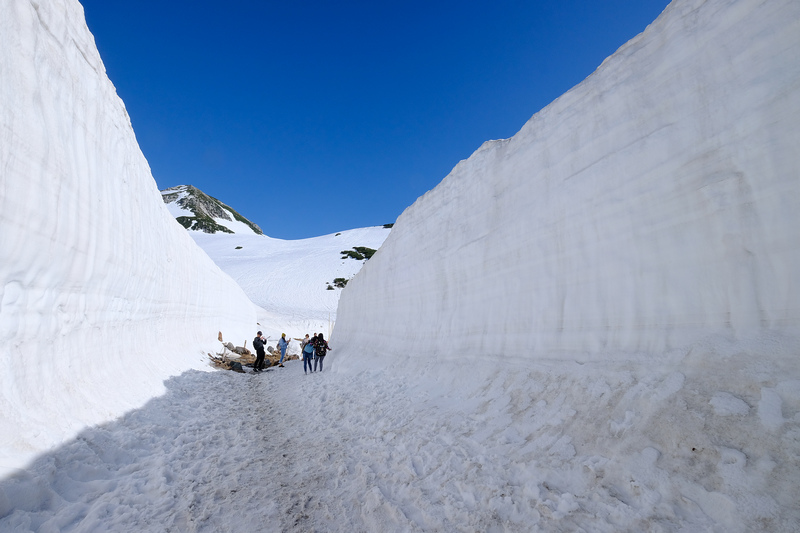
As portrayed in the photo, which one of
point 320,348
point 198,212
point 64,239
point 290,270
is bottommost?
point 320,348

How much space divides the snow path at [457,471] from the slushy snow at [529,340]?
0.02 meters

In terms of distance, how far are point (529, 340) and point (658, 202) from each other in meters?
2.30

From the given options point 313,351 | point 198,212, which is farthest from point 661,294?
point 198,212

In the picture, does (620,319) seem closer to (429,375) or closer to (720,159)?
(720,159)

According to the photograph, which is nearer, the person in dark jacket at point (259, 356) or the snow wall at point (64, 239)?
the snow wall at point (64, 239)

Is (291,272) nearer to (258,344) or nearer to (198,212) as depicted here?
(258,344)

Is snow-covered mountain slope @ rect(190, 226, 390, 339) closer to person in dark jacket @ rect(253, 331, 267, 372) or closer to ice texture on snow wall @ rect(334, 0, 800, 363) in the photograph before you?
person in dark jacket @ rect(253, 331, 267, 372)

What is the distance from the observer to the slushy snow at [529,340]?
2764 mm

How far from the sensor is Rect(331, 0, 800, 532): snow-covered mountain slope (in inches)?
99.0

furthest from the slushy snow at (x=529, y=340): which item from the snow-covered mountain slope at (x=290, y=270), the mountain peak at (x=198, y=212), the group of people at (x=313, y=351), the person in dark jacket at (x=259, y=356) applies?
the mountain peak at (x=198, y=212)

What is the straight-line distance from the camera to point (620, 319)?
3.96m

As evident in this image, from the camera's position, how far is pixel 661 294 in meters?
3.62

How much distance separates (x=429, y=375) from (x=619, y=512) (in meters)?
4.83

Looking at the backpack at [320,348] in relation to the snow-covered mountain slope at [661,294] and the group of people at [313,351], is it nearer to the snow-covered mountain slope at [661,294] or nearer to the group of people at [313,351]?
the group of people at [313,351]
